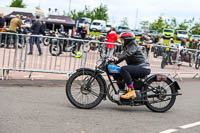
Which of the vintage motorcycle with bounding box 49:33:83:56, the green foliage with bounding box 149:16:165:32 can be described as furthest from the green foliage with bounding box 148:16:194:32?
the vintage motorcycle with bounding box 49:33:83:56

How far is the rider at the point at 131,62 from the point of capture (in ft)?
23.3

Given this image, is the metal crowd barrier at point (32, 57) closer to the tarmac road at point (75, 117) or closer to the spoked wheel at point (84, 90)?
the tarmac road at point (75, 117)

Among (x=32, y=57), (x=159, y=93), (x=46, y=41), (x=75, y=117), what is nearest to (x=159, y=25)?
(x=46, y=41)

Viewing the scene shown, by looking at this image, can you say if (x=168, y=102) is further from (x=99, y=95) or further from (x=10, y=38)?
(x=10, y=38)

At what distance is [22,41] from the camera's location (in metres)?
10.5

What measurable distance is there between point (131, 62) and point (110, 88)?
666mm

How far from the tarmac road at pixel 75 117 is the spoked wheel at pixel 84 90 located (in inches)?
6.6

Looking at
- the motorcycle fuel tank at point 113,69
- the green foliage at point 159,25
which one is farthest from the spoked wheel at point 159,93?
the green foliage at point 159,25

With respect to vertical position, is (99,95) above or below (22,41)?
below

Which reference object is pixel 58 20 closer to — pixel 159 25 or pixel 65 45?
pixel 65 45

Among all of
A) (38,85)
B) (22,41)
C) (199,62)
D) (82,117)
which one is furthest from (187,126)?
(199,62)

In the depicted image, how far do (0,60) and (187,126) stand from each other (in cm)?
586

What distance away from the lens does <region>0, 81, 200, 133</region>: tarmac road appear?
5.60m

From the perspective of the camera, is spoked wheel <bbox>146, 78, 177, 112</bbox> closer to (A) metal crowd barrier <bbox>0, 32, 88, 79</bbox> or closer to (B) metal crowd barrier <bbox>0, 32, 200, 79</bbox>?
(B) metal crowd barrier <bbox>0, 32, 200, 79</bbox>
